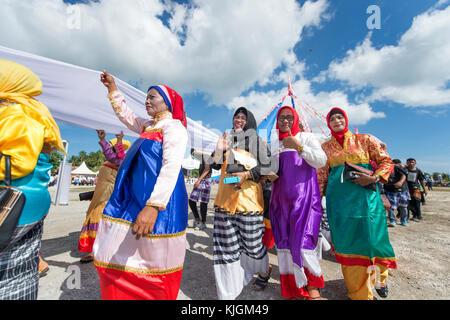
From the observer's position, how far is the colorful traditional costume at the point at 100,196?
2.80 m

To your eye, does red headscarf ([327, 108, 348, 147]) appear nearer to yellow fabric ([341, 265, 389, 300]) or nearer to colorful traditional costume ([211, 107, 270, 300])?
colorful traditional costume ([211, 107, 270, 300])

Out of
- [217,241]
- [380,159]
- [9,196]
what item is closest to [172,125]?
[9,196]

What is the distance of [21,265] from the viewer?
1226mm

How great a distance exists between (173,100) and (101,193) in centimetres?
220

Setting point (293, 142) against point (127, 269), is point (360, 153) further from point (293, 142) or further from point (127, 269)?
point (127, 269)

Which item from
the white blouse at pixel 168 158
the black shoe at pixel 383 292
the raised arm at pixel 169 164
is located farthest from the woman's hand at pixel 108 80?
the black shoe at pixel 383 292

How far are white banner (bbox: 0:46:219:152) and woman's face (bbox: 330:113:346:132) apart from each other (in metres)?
2.92

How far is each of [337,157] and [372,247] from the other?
97cm

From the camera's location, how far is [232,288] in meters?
1.94

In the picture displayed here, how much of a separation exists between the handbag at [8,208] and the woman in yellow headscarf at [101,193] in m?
1.94

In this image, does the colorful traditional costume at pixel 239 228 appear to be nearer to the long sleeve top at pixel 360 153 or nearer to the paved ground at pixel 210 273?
the paved ground at pixel 210 273

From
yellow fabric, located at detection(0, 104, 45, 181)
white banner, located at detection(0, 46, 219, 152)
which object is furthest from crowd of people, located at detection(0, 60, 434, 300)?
white banner, located at detection(0, 46, 219, 152)

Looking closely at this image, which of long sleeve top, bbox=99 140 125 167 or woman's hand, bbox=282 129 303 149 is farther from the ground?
long sleeve top, bbox=99 140 125 167

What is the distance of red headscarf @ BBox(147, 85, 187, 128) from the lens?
1.64 m
